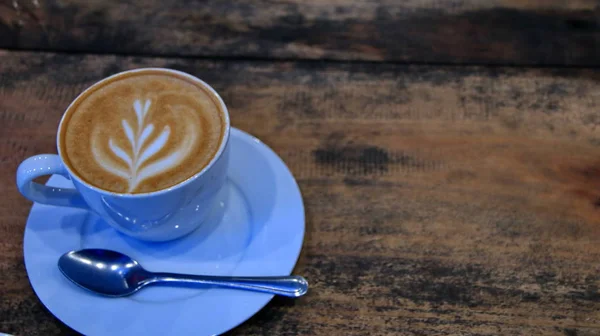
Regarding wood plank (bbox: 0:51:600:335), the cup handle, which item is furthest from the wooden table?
the cup handle

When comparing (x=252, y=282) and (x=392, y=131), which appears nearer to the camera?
(x=252, y=282)

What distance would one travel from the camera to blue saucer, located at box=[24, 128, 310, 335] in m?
0.60

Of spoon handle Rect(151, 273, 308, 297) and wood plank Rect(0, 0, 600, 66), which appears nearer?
spoon handle Rect(151, 273, 308, 297)

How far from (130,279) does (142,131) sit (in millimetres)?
180

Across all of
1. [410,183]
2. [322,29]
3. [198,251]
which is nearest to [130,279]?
[198,251]

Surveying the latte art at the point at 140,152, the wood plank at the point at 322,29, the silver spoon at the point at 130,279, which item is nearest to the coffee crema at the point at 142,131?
the latte art at the point at 140,152

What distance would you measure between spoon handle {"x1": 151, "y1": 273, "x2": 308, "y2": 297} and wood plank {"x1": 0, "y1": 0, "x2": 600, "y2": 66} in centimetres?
43

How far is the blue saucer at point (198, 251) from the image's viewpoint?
604 millimetres

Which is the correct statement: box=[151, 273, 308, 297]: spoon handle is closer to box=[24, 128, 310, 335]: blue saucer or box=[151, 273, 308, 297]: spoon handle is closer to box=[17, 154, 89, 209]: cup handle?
box=[24, 128, 310, 335]: blue saucer

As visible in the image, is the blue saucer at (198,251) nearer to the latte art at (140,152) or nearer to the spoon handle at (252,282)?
the spoon handle at (252,282)

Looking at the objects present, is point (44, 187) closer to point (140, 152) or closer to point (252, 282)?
point (140, 152)

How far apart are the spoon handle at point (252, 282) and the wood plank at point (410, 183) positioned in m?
0.03

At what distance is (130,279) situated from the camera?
64 cm

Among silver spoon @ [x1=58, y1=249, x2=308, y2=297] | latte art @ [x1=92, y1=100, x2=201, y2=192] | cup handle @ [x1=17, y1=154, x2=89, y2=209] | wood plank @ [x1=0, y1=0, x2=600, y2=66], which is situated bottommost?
silver spoon @ [x1=58, y1=249, x2=308, y2=297]
